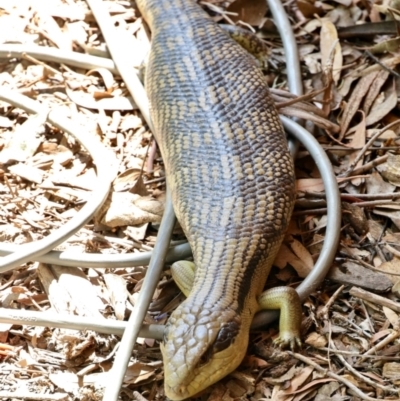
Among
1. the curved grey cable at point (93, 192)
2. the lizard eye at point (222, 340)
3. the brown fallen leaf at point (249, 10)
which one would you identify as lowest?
the lizard eye at point (222, 340)

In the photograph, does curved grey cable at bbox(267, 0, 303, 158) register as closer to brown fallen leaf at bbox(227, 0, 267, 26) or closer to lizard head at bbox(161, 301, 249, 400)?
brown fallen leaf at bbox(227, 0, 267, 26)

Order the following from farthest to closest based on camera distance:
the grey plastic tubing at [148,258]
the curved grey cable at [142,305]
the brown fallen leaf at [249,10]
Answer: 1. the brown fallen leaf at [249,10]
2. the grey plastic tubing at [148,258]
3. the curved grey cable at [142,305]

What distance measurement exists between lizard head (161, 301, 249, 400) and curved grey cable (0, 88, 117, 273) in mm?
978

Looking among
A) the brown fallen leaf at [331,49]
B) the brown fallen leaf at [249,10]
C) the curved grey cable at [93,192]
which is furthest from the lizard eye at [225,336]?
the brown fallen leaf at [249,10]

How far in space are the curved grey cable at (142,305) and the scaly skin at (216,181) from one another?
0.34 ft

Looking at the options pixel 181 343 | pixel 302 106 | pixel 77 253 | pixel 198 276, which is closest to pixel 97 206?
pixel 77 253

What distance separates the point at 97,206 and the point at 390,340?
1901mm

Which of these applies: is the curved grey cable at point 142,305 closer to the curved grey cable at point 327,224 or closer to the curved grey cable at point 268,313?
the curved grey cable at point 268,313

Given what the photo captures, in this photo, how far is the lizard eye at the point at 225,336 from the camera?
10.3 ft

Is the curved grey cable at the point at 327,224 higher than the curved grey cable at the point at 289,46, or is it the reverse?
the curved grey cable at the point at 289,46

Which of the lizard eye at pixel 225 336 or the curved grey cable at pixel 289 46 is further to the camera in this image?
the curved grey cable at pixel 289 46

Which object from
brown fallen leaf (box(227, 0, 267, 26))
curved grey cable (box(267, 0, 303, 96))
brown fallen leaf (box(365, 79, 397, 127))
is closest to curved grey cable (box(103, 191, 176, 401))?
curved grey cable (box(267, 0, 303, 96))

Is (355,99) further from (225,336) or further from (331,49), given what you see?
(225,336)

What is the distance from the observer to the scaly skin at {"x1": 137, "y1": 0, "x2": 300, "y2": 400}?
10.4ft
